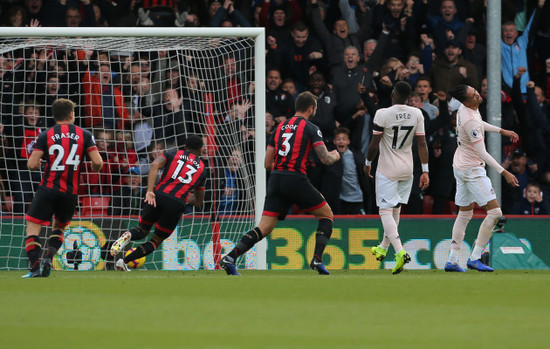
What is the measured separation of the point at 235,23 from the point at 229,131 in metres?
2.86

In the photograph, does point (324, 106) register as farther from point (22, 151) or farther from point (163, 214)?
point (22, 151)

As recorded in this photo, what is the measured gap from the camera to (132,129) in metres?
14.5

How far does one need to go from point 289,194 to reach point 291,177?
0.19 m

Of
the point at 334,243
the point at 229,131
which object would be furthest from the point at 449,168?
the point at 229,131

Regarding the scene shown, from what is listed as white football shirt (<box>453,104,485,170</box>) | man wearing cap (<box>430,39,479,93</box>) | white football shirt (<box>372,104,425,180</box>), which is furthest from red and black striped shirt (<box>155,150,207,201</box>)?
man wearing cap (<box>430,39,479,93</box>)

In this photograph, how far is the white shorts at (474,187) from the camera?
458 inches

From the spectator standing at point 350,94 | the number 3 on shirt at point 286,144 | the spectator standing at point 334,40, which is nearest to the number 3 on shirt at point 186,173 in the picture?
the number 3 on shirt at point 286,144

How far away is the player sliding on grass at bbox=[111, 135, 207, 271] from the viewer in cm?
1224

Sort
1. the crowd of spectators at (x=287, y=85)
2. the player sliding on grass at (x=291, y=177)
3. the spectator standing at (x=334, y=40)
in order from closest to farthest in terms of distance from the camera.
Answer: the player sliding on grass at (x=291, y=177) < the crowd of spectators at (x=287, y=85) < the spectator standing at (x=334, y=40)

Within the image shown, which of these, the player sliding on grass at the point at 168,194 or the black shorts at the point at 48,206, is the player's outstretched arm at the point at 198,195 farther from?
the black shorts at the point at 48,206

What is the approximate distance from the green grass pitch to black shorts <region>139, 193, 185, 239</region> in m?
2.40

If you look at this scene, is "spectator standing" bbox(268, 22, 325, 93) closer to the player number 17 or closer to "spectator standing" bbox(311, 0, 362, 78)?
"spectator standing" bbox(311, 0, 362, 78)

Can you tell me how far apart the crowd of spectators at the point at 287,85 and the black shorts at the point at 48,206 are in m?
2.58

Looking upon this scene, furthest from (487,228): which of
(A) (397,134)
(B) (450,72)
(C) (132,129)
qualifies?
(C) (132,129)
